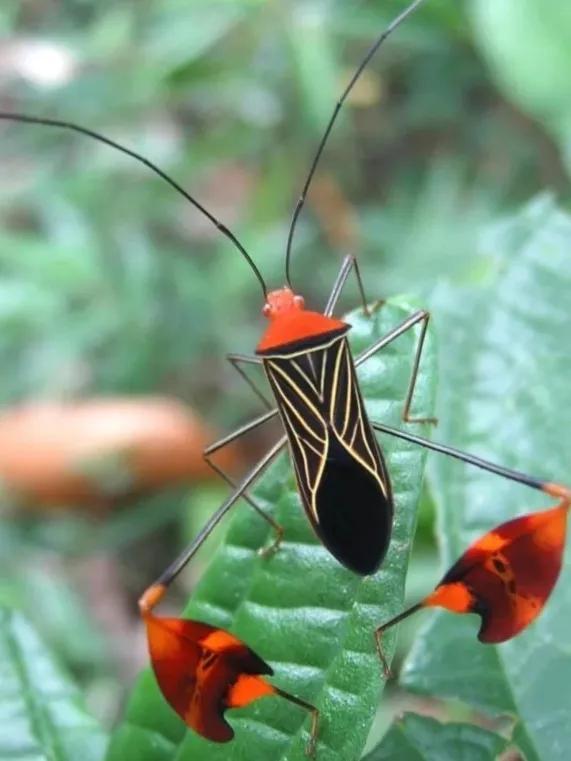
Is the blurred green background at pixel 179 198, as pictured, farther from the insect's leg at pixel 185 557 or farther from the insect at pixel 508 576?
the insect at pixel 508 576

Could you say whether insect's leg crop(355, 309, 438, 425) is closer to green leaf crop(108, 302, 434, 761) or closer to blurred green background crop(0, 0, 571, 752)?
green leaf crop(108, 302, 434, 761)

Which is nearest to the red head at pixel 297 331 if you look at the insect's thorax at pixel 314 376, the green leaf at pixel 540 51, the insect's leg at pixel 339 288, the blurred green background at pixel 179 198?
the insect's thorax at pixel 314 376

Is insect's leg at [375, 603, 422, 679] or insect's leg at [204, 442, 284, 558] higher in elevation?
insect's leg at [375, 603, 422, 679]

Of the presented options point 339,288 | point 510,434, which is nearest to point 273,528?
point 510,434

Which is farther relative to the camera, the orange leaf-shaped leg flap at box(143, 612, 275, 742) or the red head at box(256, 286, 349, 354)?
the red head at box(256, 286, 349, 354)

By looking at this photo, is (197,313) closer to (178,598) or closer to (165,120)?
(178,598)

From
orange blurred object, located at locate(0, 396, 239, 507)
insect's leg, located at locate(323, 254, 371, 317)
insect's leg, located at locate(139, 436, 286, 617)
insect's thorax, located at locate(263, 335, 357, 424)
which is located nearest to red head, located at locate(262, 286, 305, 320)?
insect's leg, located at locate(323, 254, 371, 317)

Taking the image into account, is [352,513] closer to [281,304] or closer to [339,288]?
[281,304]
